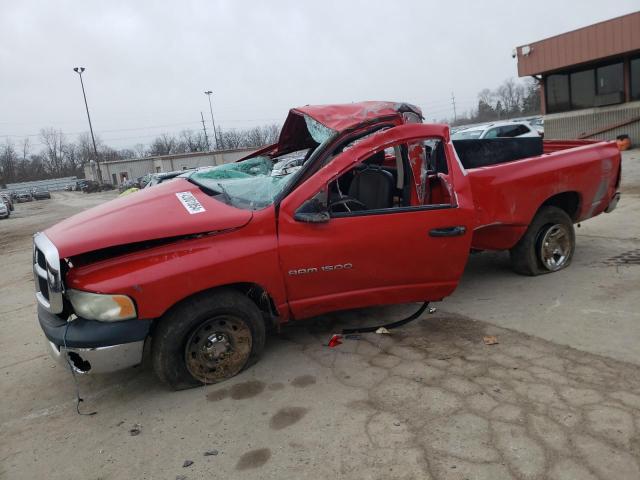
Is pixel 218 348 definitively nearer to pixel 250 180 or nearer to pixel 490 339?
pixel 250 180

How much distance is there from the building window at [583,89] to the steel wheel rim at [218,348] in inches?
894

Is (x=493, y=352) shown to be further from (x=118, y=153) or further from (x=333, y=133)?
(x=118, y=153)

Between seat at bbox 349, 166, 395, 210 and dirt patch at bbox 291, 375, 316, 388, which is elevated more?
seat at bbox 349, 166, 395, 210

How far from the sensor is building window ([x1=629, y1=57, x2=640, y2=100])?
19475 mm

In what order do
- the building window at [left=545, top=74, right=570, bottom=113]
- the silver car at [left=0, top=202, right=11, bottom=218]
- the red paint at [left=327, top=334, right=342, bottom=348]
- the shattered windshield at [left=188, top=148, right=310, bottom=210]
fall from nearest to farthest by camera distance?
the shattered windshield at [left=188, top=148, right=310, bottom=210] → the red paint at [left=327, top=334, right=342, bottom=348] → the building window at [left=545, top=74, right=570, bottom=113] → the silver car at [left=0, top=202, right=11, bottom=218]

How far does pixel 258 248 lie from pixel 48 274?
4.58 feet

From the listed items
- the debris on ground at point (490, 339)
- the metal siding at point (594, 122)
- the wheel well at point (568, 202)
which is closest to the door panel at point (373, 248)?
the debris on ground at point (490, 339)

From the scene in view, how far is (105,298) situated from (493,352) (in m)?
2.82

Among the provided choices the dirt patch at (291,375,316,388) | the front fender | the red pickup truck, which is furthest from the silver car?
the dirt patch at (291,375,316,388)

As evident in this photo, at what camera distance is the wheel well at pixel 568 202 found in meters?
5.50

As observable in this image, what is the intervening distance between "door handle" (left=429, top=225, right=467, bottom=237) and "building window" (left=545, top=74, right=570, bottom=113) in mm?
21828

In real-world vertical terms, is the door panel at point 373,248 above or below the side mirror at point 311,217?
below

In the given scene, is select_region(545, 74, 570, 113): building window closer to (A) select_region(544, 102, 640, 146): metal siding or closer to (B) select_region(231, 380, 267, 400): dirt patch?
(A) select_region(544, 102, 640, 146): metal siding

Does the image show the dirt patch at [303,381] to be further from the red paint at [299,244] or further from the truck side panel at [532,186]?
the truck side panel at [532,186]
